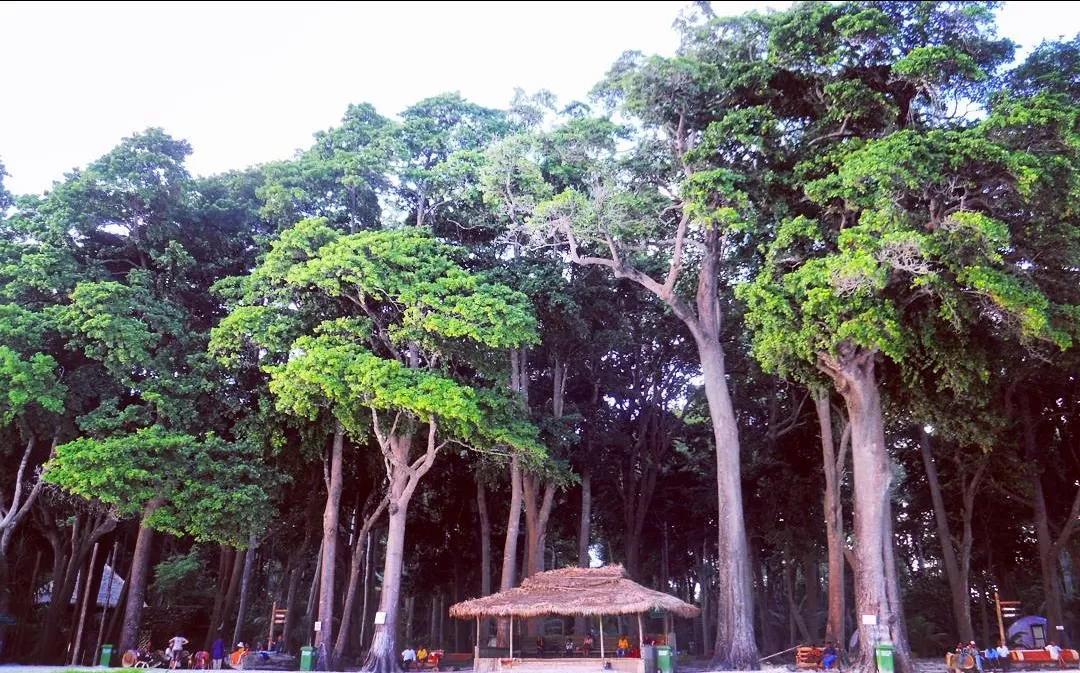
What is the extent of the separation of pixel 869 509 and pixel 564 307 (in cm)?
917

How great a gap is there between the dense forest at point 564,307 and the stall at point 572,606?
6.22ft

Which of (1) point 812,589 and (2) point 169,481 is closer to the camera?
(2) point 169,481

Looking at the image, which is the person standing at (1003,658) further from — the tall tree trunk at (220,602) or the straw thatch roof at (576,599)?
the tall tree trunk at (220,602)

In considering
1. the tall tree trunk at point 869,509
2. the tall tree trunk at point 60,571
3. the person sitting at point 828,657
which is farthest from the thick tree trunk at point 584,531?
the tall tree trunk at point 60,571

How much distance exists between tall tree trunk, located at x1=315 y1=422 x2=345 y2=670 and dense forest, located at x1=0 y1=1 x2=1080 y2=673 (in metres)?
0.09

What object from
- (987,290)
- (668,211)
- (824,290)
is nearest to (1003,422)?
(987,290)

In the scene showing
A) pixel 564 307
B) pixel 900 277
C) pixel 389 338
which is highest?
pixel 564 307

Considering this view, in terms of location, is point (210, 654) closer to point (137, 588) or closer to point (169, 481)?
point (137, 588)

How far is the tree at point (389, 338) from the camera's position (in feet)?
58.0

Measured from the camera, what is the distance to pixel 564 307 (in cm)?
2158

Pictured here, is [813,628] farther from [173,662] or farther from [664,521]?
[173,662]

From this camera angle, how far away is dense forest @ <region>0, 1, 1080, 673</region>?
16297 mm

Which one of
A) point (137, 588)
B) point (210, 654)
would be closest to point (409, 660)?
point (210, 654)

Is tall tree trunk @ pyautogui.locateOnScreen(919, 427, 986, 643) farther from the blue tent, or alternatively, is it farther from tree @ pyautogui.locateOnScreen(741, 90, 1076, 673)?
tree @ pyautogui.locateOnScreen(741, 90, 1076, 673)
